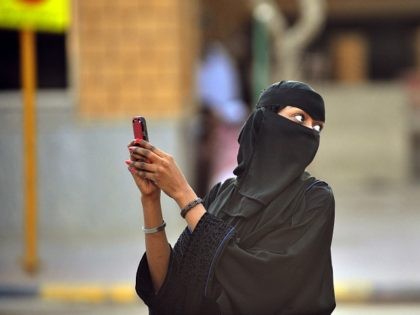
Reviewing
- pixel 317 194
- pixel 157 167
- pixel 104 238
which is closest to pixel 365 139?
pixel 104 238

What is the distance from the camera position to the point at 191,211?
3.29 m

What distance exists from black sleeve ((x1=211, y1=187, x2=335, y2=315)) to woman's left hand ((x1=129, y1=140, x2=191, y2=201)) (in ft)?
0.82

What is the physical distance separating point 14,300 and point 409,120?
1090 centimetres

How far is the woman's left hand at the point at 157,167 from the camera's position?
3174mm

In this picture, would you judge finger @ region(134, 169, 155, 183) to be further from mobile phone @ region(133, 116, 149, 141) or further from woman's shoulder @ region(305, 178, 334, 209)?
woman's shoulder @ region(305, 178, 334, 209)

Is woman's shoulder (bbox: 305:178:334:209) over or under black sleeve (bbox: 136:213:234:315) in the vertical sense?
over

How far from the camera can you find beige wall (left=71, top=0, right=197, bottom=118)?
11.7m

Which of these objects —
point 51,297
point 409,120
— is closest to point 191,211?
point 51,297

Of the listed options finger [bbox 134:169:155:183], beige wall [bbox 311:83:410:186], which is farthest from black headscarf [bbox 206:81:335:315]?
beige wall [bbox 311:83:410:186]

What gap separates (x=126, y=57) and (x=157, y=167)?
28.3 feet

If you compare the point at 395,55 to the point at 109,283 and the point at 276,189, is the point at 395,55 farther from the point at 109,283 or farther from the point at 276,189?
the point at 276,189

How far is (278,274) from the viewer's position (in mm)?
3219

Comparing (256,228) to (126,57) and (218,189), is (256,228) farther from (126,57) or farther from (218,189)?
(126,57)

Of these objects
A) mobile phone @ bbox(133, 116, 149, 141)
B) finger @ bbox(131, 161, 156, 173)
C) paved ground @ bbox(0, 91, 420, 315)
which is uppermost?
mobile phone @ bbox(133, 116, 149, 141)
